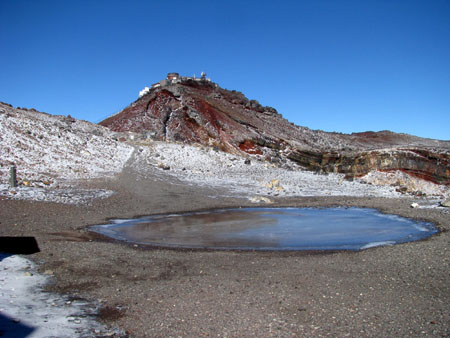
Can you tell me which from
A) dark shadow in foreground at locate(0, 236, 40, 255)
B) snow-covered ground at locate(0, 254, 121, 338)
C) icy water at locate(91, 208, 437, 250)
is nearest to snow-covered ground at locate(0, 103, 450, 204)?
icy water at locate(91, 208, 437, 250)

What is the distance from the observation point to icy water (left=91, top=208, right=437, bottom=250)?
1091cm

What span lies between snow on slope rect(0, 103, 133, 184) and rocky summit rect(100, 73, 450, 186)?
833 cm

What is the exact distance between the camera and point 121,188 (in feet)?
68.4

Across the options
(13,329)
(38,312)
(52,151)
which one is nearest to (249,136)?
(52,151)

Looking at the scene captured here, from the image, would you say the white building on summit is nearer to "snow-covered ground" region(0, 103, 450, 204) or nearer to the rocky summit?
the rocky summit

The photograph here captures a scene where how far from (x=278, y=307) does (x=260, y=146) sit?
3653cm

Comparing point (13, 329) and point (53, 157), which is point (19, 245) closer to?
point (13, 329)

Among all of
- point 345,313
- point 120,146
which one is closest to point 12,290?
point 345,313

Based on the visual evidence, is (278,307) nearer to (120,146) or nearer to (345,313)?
(345,313)

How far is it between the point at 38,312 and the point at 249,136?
38.3 meters

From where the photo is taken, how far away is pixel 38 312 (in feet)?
17.4

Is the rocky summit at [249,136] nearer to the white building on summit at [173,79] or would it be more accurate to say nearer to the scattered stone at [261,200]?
the white building on summit at [173,79]

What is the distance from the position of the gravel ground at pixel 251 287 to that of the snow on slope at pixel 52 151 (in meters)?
10.5

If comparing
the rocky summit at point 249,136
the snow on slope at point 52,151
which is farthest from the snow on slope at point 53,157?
the rocky summit at point 249,136
